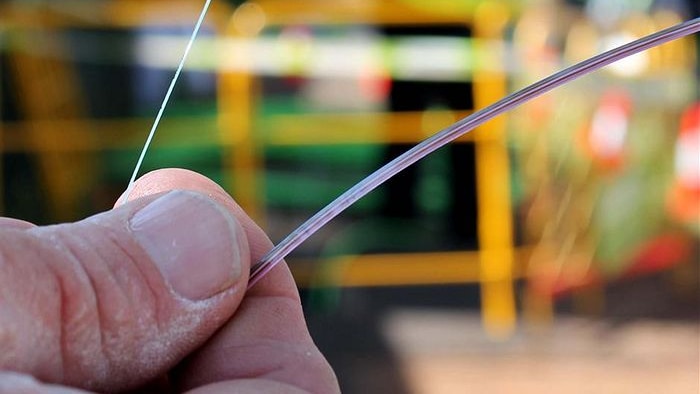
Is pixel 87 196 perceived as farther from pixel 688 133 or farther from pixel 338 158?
pixel 688 133

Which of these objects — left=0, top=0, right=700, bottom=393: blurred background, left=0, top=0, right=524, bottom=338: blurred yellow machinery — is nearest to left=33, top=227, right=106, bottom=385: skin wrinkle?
left=0, top=0, right=700, bottom=393: blurred background

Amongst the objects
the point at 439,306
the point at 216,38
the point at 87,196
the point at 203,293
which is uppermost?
the point at 216,38

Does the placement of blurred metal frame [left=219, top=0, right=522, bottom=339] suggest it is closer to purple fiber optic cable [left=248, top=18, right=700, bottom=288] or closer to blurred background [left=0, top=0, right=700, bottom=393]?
blurred background [left=0, top=0, right=700, bottom=393]

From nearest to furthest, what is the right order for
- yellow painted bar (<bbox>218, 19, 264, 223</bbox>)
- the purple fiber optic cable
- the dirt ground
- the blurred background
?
the purple fiber optic cable
the dirt ground
the blurred background
yellow painted bar (<bbox>218, 19, 264, 223</bbox>)

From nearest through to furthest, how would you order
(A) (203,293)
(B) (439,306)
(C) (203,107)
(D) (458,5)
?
(A) (203,293) → (B) (439,306) → (D) (458,5) → (C) (203,107)

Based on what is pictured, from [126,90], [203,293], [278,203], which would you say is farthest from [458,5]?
[203,293]
